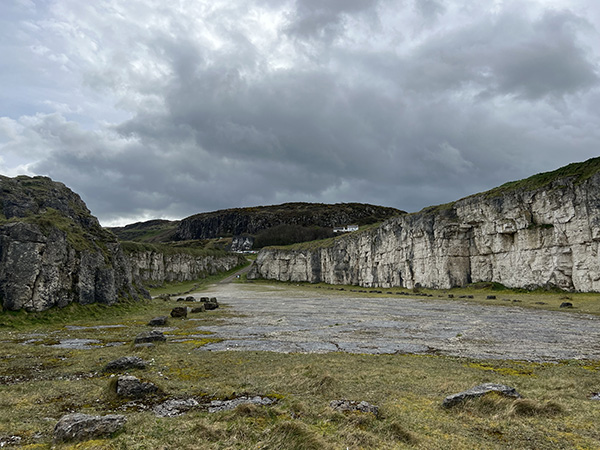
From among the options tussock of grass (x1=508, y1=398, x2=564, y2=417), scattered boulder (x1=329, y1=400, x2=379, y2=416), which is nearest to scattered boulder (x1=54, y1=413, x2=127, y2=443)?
scattered boulder (x1=329, y1=400, x2=379, y2=416)

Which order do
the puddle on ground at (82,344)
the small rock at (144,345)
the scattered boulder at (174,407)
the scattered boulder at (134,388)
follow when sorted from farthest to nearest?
the puddle on ground at (82,344), the small rock at (144,345), the scattered boulder at (134,388), the scattered boulder at (174,407)

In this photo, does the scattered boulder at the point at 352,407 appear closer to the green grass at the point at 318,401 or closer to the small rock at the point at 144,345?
the green grass at the point at 318,401

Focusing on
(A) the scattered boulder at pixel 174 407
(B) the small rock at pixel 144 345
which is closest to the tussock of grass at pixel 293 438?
(A) the scattered boulder at pixel 174 407

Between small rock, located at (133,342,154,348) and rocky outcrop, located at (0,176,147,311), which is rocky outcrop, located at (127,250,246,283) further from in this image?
small rock, located at (133,342,154,348)

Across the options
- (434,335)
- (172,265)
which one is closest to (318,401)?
(434,335)

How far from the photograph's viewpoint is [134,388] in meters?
9.03

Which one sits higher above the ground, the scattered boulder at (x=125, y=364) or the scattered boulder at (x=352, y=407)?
the scattered boulder at (x=352, y=407)

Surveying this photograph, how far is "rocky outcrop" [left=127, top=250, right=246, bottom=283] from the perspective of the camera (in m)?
90.2

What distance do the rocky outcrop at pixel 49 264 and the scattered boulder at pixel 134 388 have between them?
2084 cm

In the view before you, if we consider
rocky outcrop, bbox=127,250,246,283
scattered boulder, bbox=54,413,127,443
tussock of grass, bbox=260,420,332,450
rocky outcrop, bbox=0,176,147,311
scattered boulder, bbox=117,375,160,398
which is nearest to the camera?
tussock of grass, bbox=260,420,332,450

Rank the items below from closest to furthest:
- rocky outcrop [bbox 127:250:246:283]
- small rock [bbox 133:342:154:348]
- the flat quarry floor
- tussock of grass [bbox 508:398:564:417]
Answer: tussock of grass [bbox 508:398:564:417], small rock [bbox 133:342:154:348], the flat quarry floor, rocky outcrop [bbox 127:250:246:283]

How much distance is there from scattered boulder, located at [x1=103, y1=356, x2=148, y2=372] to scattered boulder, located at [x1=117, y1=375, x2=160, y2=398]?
9.01 ft

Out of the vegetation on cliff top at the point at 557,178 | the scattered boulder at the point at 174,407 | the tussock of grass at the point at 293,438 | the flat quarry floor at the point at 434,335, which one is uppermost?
the vegetation on cliff top at the point at 557,178

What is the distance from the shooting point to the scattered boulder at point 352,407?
7.54 meters
